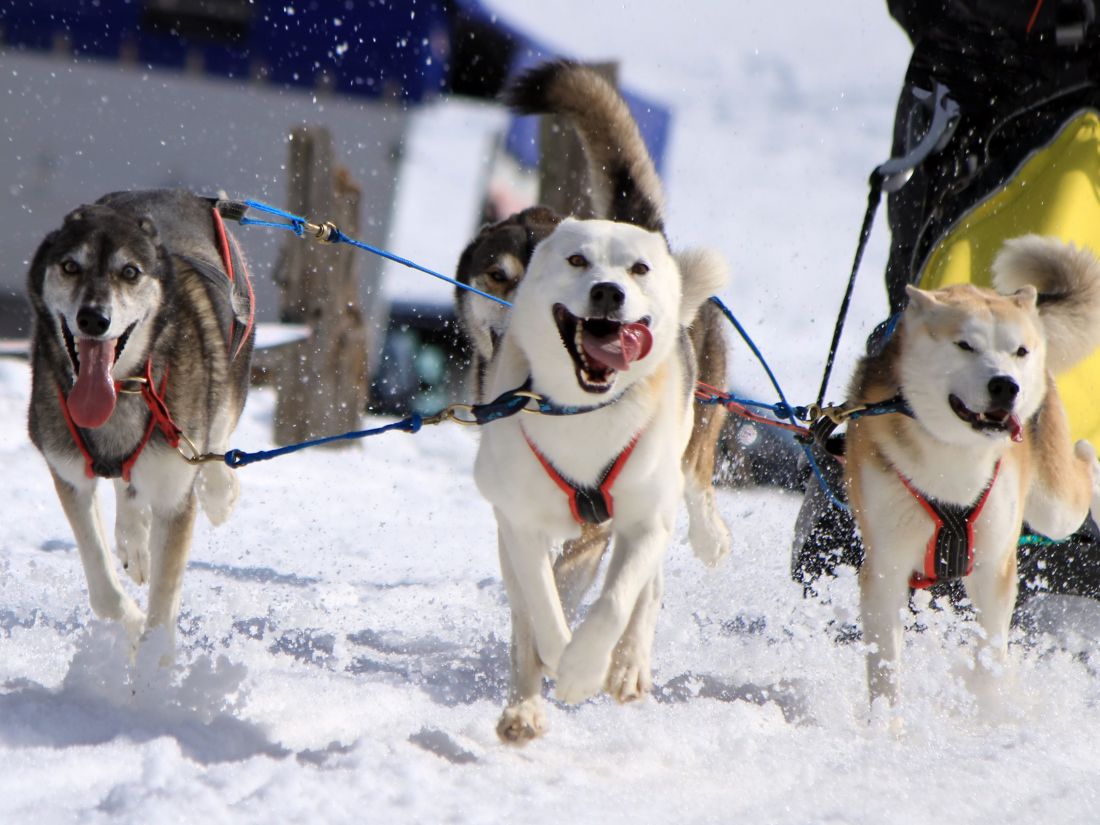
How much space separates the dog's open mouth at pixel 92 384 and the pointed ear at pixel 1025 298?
1.97 meters

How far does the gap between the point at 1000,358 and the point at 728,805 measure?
3.74 feet

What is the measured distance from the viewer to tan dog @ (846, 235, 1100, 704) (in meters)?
2.64

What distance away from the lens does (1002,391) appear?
2.57m

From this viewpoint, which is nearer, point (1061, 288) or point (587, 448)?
point (587, 448)

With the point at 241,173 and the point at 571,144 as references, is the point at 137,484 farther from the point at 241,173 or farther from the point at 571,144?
the point at 241,173

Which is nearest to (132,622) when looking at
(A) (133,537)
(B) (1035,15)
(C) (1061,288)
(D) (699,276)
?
(A) (133,537)

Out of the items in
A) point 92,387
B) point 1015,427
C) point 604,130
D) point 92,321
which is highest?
point 604,130

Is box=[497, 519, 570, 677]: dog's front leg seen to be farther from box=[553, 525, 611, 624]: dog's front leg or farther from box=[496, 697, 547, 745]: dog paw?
box=[553, 525, 611, 624]: dog's front leg

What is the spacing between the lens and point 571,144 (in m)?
7.42

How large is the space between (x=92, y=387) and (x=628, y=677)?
4.25 ft

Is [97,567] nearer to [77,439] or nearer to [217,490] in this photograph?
[77,439]

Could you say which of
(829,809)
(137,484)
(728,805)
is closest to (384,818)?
(728,805)

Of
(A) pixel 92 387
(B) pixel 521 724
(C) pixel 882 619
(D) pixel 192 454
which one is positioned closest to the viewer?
(B) pixel 521 724

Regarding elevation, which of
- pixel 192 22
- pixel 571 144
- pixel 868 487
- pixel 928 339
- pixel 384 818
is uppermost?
pixel 192 22
